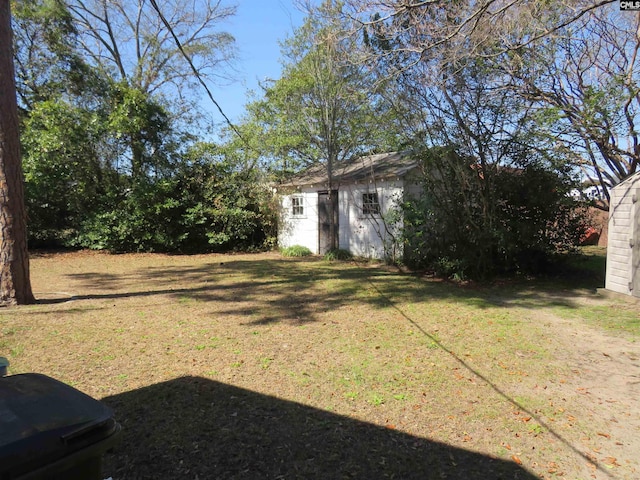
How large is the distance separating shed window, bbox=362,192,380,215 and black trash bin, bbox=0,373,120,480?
11.6 meters

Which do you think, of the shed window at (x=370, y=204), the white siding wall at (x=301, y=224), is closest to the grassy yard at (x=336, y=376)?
the shed window at (x=370, y=204)

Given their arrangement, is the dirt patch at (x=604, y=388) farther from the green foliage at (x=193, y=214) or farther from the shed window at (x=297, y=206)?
the green foliage at (x=193, y=214)

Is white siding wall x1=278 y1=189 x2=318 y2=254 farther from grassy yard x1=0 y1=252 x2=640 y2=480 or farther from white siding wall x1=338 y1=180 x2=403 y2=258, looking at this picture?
grassy yard x1=0 y1=252 x2=640 y2=480

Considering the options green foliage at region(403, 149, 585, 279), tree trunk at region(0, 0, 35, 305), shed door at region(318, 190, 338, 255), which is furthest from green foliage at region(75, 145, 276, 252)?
tree trunk at region(0, 0, 35, 305)

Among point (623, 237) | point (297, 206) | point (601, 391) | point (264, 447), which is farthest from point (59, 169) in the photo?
point (623, 237)

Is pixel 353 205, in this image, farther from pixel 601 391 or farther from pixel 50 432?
pixel 50 432

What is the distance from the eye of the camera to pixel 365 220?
13.4 meters

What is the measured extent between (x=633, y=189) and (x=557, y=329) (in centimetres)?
352

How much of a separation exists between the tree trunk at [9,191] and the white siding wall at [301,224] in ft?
32.7

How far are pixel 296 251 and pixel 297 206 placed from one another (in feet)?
6.90

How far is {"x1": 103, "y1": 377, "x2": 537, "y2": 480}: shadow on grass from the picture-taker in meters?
2.67

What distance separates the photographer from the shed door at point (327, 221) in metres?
14.5

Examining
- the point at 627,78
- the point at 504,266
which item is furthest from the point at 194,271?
the point at 627,78

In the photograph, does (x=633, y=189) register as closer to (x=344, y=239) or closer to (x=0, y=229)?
(x=344, y=239)
